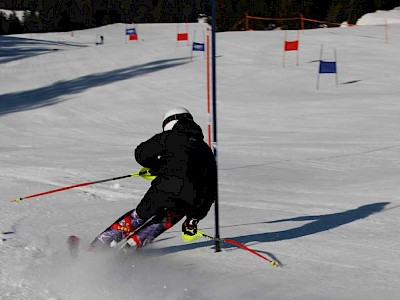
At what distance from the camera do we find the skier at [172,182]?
5305mm

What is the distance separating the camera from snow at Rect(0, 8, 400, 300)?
16.9 feet

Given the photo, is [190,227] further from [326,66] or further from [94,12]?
[94,12]

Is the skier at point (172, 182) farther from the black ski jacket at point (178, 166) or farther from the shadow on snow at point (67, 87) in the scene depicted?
the shadow on snow at point (67, 87)

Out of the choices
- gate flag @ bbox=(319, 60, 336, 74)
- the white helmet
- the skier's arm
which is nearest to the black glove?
the skier's arm

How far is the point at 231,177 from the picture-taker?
35.7ft

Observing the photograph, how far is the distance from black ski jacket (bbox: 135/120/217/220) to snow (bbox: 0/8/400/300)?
0.54 meters

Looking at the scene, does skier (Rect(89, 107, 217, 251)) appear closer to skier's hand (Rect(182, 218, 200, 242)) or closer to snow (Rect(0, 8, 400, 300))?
skier's hand (Rect(182, 218, 200, 242))

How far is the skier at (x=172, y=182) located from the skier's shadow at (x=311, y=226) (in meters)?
0.59

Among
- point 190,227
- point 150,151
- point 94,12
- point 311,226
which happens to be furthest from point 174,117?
point 94,12

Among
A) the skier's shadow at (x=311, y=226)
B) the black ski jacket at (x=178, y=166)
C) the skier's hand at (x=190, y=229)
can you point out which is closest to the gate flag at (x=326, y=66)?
the skier's shadow at (x=311, y=226)

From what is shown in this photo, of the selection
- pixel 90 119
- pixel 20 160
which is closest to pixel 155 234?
pixel 20 160

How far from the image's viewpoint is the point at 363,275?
17.5 feet

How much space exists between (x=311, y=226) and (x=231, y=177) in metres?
3.63

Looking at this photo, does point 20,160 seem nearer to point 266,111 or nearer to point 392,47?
point 266,111
